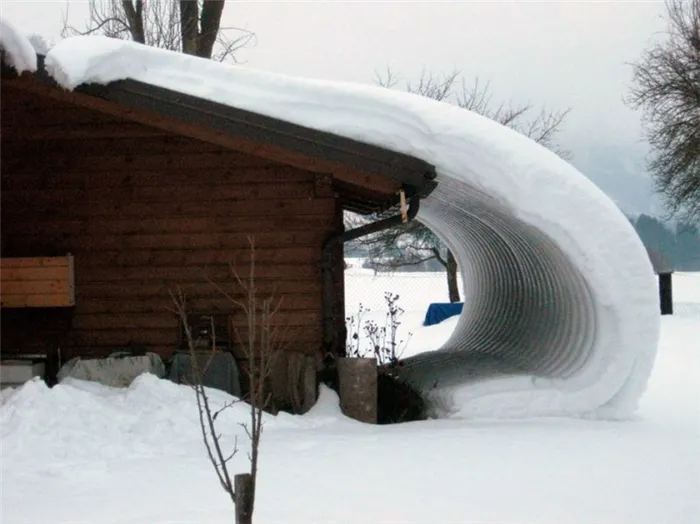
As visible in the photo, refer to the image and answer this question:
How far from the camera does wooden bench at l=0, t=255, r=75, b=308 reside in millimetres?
8375

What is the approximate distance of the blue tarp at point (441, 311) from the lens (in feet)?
77.7

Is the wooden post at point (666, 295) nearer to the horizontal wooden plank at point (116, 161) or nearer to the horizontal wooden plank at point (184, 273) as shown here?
the horizontal wooden plank at point (184, 273)

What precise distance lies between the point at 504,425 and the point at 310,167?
3.00m

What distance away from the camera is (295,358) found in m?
8.31

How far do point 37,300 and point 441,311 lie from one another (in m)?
16.3

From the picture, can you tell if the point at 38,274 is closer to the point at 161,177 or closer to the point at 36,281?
the point at 36,281

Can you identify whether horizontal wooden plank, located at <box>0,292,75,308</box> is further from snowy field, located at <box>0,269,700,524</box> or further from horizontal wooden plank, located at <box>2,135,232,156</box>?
horizontal wooden plank, located at <box>2,135,232,156</box>

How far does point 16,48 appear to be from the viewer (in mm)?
6992

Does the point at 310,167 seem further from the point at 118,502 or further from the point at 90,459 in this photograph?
the point at 118,502

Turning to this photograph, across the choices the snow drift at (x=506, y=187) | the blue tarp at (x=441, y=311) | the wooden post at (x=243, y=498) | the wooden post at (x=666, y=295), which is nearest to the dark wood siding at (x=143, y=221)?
the snow drift at (x=506, y=187)

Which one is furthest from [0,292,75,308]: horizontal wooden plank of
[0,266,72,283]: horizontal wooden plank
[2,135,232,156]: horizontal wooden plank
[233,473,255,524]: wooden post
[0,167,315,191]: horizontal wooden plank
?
[233,473,255,524]: wooden post

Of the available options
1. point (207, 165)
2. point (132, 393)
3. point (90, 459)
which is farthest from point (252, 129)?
point (90, 459)

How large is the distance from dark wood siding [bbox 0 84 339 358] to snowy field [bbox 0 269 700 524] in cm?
106

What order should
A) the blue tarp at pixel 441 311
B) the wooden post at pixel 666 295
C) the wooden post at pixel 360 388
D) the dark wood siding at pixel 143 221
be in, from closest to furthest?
the wooden post at pixel 360 388
the dark wood siding at pixel 143 221
the wooden post at pixel 666 295
the blue tarp at pixel 441 311
